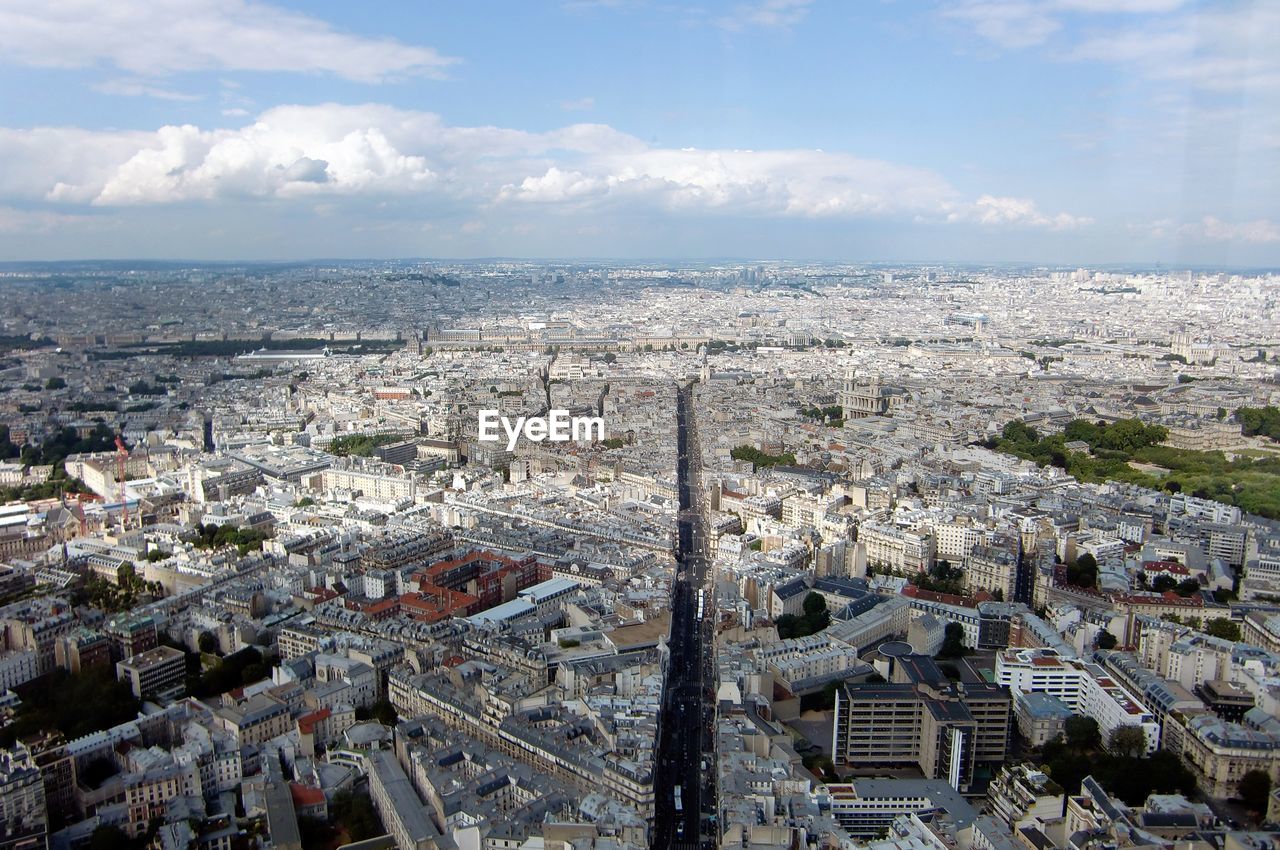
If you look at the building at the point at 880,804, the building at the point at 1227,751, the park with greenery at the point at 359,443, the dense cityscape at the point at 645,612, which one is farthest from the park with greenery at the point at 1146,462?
the park with greenery at the point at 359,443

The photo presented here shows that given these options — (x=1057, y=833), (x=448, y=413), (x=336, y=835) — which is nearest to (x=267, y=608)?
(x=336, y=835)

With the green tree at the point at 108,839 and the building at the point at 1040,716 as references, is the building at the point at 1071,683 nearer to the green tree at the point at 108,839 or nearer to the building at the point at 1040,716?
the building at the point at 1040,716

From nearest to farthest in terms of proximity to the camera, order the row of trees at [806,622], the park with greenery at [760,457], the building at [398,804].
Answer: the building at [398,804], the row of trees at [806,622], the park with greenery at [760,457]

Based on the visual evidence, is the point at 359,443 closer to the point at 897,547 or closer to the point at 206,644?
the point at 206,644

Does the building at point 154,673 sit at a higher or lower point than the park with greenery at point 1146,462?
lower

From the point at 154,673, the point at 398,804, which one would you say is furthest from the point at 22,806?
the point at 398,804

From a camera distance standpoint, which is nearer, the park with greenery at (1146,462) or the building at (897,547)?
the building at (897,547)
